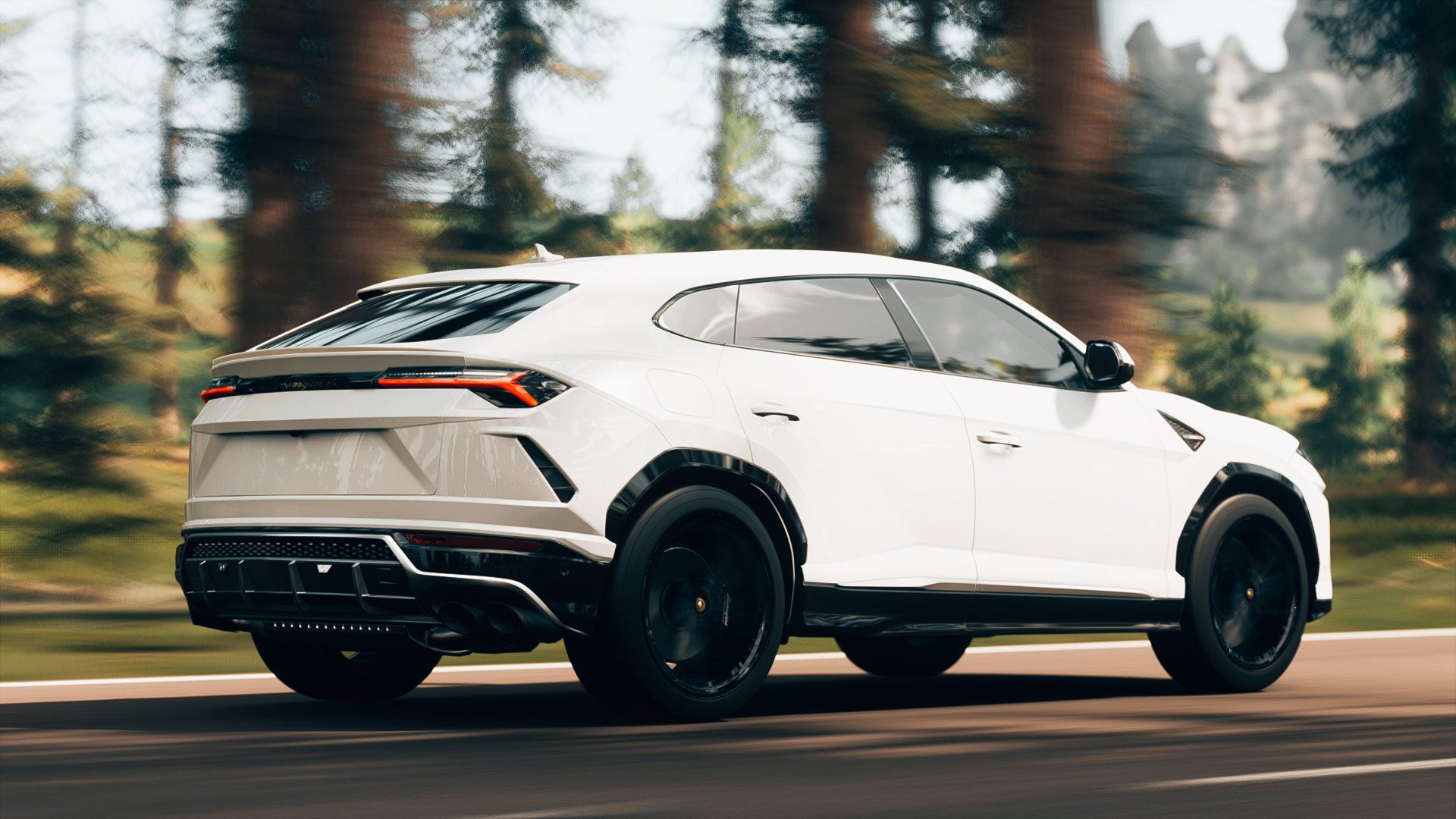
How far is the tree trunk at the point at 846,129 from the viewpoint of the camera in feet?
52.4

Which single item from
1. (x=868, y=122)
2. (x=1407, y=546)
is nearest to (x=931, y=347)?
(x=868, y=122)

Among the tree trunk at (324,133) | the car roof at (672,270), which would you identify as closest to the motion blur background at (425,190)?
the tree trunk at (324,133)

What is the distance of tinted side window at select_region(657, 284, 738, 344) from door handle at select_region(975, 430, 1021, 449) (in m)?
1.21

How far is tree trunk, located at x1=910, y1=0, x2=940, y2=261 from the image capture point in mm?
16219

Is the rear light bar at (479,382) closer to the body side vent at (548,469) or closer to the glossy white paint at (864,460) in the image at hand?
the body side vent at (548,469)

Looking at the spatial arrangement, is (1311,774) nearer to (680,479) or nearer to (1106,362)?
(680,479)

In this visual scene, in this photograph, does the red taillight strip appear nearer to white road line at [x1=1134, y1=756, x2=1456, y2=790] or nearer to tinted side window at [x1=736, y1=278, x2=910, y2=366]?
tinted side window at [x1=736, y1=278, x2=910, y2=366]

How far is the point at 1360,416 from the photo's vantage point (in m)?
88.8

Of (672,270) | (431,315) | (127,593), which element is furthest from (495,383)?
(127,593)

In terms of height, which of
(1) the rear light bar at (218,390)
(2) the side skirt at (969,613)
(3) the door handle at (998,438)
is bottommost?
(2) the side skirt at (969,613)

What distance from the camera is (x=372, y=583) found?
7062 millimetres

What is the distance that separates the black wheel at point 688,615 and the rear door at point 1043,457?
1156 millimetres

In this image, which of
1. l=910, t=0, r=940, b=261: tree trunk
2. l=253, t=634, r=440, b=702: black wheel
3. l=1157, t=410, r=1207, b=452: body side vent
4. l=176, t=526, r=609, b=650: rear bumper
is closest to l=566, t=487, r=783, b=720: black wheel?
l=176, t=526, r=609, b=650: rear bumper

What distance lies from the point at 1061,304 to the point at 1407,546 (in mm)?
16446
